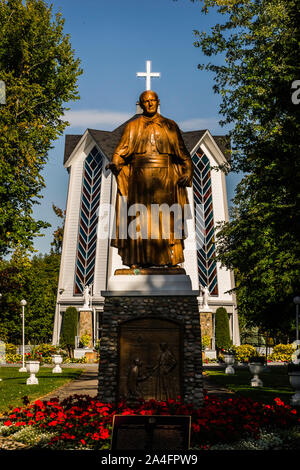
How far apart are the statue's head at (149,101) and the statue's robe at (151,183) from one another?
0.15 m

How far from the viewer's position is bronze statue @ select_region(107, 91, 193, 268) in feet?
34.3

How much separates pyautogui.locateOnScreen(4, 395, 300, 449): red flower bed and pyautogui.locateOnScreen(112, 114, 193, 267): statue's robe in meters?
2.87

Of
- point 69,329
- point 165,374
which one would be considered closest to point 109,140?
point 69,329

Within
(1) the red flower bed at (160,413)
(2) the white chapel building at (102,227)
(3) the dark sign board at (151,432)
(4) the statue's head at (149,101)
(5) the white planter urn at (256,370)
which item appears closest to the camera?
(3) the dark sign board at (151,432)

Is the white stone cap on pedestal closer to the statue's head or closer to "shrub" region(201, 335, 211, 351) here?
the statue's head

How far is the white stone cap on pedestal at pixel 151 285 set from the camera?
977 cm

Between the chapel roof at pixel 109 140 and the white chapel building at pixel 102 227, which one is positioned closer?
the white chapel building at pixel 102 227

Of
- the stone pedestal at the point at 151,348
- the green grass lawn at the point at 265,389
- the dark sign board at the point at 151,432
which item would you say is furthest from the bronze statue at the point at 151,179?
the green grass lawn at the point at 265,389

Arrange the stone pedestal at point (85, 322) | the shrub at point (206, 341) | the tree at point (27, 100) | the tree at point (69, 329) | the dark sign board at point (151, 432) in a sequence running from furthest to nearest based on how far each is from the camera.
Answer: the stone pedestal at point (85, 322) < the tree at point (69, 329) < the shrub at point (206, 341) < the tree at point (27, 100) < the dark sign board at point (151, 432)

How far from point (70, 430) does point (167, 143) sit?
19.0 feet

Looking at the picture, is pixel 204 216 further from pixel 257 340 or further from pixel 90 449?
pixel 90 449

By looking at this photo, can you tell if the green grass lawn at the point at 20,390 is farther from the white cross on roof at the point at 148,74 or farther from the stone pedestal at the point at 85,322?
the stone pedestal at the point at 85,322

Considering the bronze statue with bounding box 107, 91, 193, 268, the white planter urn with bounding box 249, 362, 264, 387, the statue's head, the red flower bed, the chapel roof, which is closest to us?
the red flower bed

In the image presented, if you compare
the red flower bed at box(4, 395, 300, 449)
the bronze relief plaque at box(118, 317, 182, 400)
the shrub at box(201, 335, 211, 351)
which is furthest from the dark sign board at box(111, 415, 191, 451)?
the shrub at box(201, 335, 211, 351)
